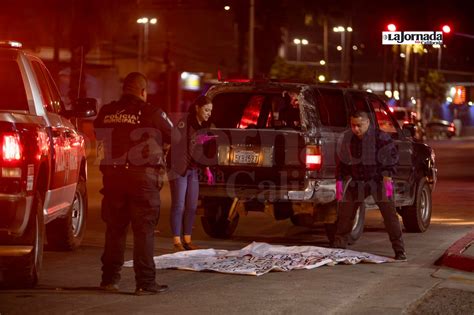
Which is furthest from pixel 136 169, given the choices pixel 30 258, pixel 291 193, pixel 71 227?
pixel 291 193

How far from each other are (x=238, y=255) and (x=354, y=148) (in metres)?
1.98

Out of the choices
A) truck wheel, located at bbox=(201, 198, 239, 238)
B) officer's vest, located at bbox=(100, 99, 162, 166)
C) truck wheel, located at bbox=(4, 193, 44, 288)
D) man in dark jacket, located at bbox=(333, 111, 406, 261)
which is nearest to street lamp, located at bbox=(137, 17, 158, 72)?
truck wheel, located at bbox=(201, 198, 239, 238)

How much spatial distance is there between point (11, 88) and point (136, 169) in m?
1.96

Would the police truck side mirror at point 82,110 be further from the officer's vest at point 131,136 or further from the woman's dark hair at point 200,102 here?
the officer's vest at point 131,136

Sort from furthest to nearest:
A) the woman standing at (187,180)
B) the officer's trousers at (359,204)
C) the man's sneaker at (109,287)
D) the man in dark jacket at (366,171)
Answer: the woman standing at (187,180)
the man in dark jacket at (366,171)
the officer's trousers at (359,204)
the man's sneaker at (109,287)

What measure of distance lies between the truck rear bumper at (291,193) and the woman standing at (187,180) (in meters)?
0.57

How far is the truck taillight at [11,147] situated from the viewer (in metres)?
8.84

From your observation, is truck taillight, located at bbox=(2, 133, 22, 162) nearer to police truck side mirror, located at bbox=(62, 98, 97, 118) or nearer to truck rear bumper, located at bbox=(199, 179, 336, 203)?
police truck side mirror, located at bbox=(62, 98, 97, 118)

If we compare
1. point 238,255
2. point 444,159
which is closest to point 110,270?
point 238,255

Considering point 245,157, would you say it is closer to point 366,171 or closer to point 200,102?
point 200,102

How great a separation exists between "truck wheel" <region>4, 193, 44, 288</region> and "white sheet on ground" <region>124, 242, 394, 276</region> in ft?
5.42

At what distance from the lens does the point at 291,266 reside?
11117mm

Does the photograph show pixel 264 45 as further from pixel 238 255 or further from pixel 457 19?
pixel 238 255

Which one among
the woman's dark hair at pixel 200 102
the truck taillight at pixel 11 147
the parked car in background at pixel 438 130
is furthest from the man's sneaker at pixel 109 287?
the parked car in background at pixel 438 130
